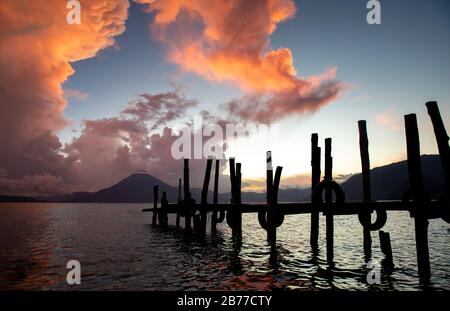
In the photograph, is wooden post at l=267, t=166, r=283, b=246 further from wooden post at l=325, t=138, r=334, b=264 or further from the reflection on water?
wooden post at l=325, t=138, r=334, b=264

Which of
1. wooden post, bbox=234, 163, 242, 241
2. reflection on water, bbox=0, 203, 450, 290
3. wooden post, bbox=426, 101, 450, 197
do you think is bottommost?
reflection on water, bbox=0, 203, 450, 290

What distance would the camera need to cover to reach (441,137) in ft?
29.1

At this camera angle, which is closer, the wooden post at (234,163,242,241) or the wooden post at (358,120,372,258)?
the wooden post at (358,120,372,258)

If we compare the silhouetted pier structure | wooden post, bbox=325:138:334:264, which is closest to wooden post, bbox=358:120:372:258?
the silhouetted pier structure

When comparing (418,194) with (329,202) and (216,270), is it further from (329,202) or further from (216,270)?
(216,270)

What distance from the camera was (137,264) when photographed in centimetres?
1399

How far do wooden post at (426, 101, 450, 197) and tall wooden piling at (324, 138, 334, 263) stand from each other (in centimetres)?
367

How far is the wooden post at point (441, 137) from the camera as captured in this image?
862 centimetres

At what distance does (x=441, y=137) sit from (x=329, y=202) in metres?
4.68

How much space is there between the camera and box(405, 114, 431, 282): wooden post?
8.73m

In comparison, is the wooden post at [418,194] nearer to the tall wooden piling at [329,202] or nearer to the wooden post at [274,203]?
the tall wooden piling at [329,202]

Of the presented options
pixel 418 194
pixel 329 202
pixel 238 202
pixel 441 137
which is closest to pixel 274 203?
pixel 329 202

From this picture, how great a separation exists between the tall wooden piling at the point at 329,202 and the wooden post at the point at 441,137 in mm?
3672
